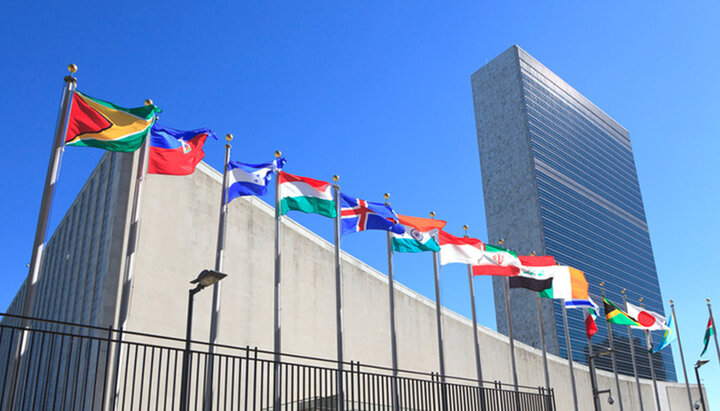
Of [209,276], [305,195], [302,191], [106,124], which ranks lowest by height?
[209,276]

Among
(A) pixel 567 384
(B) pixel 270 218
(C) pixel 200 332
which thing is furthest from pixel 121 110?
(A) pixel 567 384

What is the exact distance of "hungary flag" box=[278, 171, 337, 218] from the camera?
17.2 m

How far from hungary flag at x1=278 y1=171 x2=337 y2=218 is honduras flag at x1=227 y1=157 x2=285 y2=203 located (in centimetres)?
48

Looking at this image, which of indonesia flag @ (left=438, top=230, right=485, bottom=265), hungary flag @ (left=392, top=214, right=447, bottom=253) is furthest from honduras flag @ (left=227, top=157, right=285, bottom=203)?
indonesia flag @ (left=438, top=230, right=485, bottom=265)

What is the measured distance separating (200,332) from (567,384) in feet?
85.4

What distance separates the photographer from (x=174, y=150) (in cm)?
1486

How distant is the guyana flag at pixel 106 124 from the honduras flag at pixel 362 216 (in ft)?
20.9

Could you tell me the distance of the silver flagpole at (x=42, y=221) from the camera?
383 inches

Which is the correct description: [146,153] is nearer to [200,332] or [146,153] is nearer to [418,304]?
[200,332]

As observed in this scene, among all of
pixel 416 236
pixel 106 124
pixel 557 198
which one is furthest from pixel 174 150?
pixel 557 198

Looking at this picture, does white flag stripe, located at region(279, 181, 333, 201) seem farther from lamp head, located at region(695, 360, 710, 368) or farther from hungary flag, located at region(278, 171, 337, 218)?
lamp head, located at region(695, 360, 710, 368)

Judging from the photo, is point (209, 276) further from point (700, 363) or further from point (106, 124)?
point (700, 363)

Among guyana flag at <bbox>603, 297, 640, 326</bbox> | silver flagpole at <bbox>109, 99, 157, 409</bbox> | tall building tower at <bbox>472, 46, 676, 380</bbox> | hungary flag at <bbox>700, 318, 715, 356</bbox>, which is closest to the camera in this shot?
silver flagpole at <bbox>109, 99, 157, 409</bbox>

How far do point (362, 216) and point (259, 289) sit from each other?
6.52 metres
